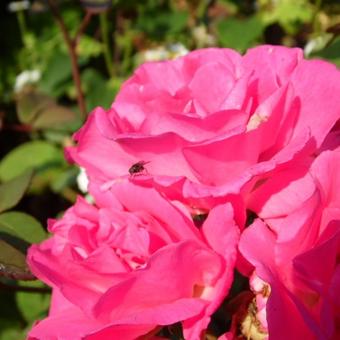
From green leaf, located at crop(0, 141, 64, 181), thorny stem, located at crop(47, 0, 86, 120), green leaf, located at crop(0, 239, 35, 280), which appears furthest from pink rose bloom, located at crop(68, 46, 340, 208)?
green leaf, located at crop(0, 141, 64, 181)

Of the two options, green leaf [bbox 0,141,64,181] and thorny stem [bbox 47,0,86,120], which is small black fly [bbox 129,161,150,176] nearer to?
thorny stem [bbox 47,0,86,120]

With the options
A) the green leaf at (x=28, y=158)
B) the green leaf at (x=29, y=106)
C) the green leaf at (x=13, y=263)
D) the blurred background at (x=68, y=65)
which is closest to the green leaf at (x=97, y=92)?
the blurred background at (x=68, y=65)

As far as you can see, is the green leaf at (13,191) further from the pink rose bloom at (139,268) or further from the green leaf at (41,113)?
the green leaf at (41,113)

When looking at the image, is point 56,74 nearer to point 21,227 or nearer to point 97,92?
point 97,92

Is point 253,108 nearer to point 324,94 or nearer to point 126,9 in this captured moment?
point 324,94

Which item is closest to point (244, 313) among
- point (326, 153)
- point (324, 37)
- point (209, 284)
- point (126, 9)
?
point (209, 284)

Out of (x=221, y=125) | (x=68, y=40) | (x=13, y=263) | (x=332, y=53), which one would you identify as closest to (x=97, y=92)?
(x=68, y=40)
